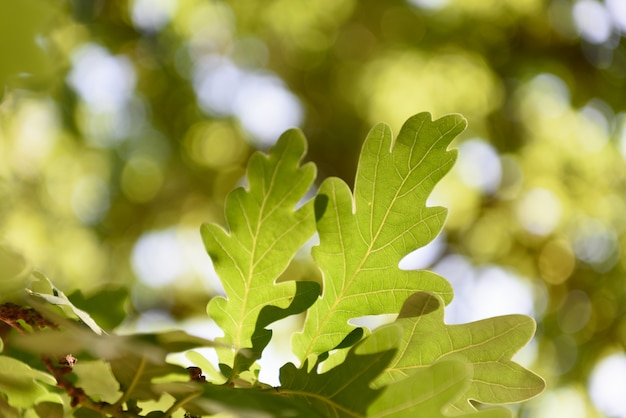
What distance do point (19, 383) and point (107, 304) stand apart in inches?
8.1

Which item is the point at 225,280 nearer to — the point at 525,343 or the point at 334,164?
the point at 525,343

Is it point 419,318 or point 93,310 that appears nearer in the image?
point 419,318

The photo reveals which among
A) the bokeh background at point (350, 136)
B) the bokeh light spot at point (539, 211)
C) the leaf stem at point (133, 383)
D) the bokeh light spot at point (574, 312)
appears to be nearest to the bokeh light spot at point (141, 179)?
the bokeh background at point (350, 136)

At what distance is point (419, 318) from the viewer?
1.67ft

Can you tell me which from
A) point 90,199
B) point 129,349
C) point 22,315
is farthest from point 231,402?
point 90,199

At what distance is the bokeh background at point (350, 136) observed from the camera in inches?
127

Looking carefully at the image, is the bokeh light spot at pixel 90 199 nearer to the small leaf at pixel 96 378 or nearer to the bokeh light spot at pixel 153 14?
the bokeh light spot at pixel 153 14

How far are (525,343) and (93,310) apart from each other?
0.42 m

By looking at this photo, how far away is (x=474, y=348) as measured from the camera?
1.72ft

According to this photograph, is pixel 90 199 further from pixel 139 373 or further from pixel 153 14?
pixel 139 373

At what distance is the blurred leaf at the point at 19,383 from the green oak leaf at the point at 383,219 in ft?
0.67

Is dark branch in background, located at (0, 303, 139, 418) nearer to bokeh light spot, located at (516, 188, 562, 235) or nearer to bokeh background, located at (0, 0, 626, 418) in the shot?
bokeh background, located at (0, 0, 626, 418)

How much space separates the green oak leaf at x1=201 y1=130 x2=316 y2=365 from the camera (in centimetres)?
55

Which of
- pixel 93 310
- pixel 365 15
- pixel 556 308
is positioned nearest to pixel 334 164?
pixel 365 15
